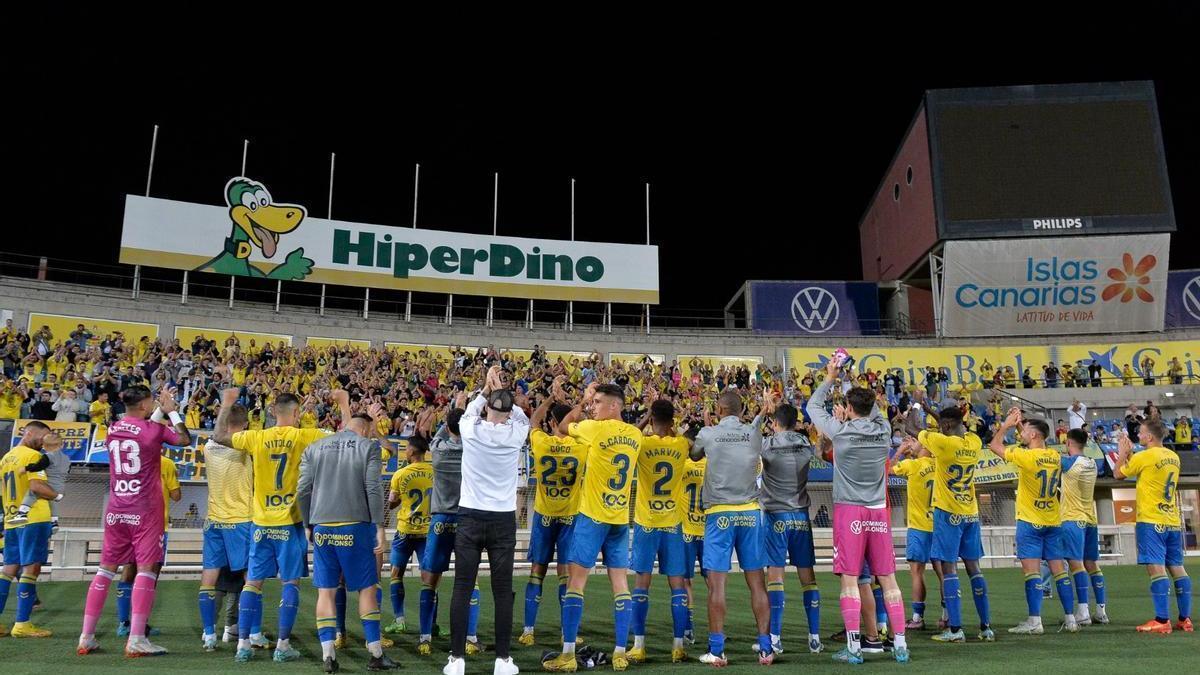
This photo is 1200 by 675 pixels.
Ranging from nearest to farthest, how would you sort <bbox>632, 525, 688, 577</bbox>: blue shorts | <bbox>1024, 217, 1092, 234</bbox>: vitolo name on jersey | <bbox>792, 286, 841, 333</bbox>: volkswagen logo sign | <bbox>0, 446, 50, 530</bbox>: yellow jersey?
<bbox>632, 525, 688, 577</bbox>: blue shorts < <bbox>0, 446, 50, 530</bbox>: yellow jersey < <bbox>1024, 217, 1092, 234</bbox>: vitolo name on jersey < <bbox>792, 286, 841, 333</bbox>: volkswagen logo sign

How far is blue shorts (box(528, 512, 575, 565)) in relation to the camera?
29.6 feet

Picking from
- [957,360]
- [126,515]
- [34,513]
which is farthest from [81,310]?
[957,360]

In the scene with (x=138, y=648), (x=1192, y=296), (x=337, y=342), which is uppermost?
(x=1192, y=296)

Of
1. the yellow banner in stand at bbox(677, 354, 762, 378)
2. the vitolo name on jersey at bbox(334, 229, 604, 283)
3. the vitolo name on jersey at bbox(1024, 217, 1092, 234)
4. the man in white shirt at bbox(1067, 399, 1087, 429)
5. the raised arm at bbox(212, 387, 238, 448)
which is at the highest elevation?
the vitolo name on jersey at bbox(1024, 217, 1092, 234)

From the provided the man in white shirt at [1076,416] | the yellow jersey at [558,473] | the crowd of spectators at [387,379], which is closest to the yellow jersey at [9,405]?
the crowd of spectators at [387,379]

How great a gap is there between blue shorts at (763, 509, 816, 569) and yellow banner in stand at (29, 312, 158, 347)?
97.9 feet

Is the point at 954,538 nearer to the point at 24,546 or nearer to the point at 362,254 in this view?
the point at 24,546

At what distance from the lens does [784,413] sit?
9.12 meters

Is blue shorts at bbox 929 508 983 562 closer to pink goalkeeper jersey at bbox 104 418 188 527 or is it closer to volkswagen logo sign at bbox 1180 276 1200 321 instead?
pink goalkeeper jersey at bbox 104 418 188 527

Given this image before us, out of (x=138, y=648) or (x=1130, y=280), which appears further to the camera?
(x=1130, y=280)

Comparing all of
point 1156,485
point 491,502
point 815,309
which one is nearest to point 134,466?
point 491,502

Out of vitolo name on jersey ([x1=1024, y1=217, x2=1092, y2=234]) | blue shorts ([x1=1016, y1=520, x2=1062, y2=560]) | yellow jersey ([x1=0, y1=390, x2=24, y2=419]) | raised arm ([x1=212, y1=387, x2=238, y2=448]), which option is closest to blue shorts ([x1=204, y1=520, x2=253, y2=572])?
raised arm ([x1=212, y1=387, x2=238, y2=448])

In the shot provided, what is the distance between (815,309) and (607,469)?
39.2 meters

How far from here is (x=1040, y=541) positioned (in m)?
10.9
